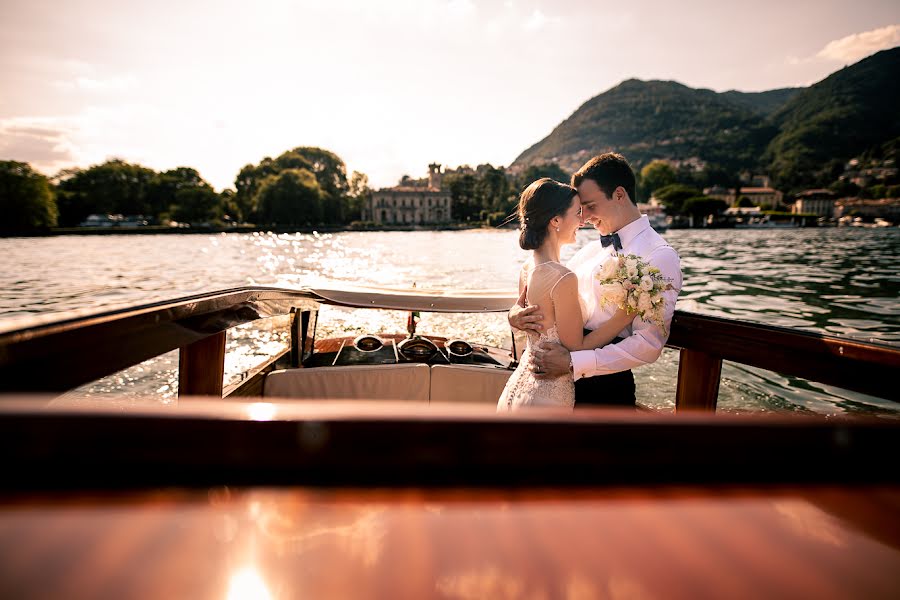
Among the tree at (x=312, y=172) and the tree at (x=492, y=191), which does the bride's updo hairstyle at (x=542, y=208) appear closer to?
the tree at (x=312, y=172)

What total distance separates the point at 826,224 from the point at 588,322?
102054 millimetres

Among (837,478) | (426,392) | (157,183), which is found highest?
(157,183)

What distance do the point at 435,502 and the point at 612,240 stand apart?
2.15 m

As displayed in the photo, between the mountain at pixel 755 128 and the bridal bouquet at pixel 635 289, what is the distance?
14100cm

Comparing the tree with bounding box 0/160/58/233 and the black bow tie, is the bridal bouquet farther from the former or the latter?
the tree with bounding box 0/160/58/233

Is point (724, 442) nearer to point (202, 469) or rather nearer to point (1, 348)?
point (202, 469)

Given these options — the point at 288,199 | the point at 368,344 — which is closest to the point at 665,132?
the point at 288,199

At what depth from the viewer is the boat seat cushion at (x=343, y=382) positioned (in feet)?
12.1

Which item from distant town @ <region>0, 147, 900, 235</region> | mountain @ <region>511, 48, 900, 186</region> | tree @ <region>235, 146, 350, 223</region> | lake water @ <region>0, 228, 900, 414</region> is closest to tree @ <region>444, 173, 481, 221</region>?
distant town @ <region>0, 147, 900, 235</region>

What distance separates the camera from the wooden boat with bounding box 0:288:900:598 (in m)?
0.57

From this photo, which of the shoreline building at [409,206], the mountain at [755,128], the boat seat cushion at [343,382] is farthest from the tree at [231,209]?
the mountain at [755,128]

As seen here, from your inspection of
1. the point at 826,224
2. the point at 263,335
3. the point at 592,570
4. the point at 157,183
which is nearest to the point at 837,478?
the point at 592,570

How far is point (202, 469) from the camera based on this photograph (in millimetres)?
580

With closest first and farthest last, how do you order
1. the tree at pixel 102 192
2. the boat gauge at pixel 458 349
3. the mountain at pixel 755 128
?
1. the boat gauge at pixel 458 349
2. the tree at pixel 102 192
3. the mountain at pixel 755 128
